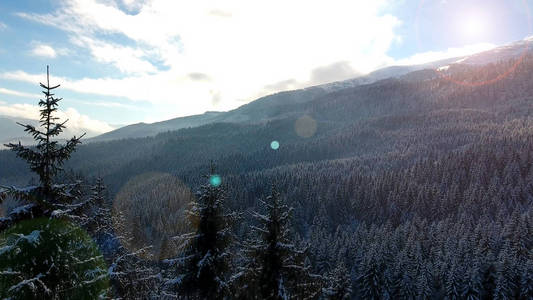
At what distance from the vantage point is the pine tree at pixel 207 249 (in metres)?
15.5

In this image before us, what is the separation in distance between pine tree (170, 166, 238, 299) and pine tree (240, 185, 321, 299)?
168 cm

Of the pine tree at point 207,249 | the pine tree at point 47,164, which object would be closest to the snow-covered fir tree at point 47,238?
the pine tree at point 47,164

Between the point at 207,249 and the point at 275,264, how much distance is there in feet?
12.1

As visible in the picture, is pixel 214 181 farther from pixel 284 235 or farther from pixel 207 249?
pixel 284 235

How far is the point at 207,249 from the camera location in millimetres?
15859

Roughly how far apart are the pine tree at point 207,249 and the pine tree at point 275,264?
66.2 inches

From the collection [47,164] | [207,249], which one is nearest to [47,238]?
[47,164]

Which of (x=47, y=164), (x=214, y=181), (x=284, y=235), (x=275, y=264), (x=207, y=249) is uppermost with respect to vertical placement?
(x=47, y=164)

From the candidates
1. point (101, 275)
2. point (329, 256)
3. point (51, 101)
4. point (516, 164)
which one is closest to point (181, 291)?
Answer: point (101, 275)

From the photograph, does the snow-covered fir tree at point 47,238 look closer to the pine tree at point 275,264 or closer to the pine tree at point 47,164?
Result: the pine tree at point 47,164

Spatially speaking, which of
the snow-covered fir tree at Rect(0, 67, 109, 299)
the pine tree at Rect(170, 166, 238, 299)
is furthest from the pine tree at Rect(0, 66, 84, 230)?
A: the pine tree at Rect(170, 166, 238, 299)

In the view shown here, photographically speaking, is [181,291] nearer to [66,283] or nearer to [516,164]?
[66,283]

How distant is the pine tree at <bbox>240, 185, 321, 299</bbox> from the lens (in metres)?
14.2

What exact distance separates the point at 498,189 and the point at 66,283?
140 meters
